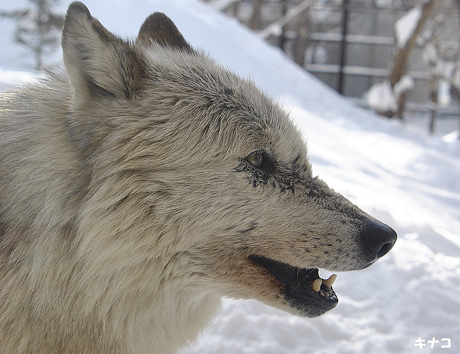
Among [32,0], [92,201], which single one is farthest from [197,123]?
[32,0]

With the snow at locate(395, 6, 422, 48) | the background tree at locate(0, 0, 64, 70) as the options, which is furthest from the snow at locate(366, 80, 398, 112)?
the background tree at locate(0, 0, 64, 70)

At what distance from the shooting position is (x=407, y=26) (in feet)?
35.6

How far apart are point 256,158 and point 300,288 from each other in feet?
2.15

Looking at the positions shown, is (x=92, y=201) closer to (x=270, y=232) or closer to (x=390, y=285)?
(x=270, y=232)

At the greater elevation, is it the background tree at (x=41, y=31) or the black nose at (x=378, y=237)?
the background tree at (x=41, y=31)

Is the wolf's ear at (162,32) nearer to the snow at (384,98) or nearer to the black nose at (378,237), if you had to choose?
the black nose at (378,237)

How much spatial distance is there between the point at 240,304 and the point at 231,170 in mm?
1538

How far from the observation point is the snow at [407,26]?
10633 millimetres

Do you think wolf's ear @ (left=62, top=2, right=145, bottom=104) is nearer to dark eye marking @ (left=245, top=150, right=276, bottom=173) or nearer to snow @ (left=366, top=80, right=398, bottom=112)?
dark eye marking @ (left=245, top=150, right=276, bottom=173)

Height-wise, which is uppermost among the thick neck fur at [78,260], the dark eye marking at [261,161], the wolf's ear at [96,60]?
the wolf's ear at [96,60]

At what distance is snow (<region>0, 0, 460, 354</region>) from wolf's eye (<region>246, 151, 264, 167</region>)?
18.7 inches

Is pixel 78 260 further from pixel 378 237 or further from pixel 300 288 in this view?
pixel 378 237

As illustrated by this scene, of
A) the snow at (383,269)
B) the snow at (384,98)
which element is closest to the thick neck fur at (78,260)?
the snow at (383,269)

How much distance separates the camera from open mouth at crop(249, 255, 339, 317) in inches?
76.2
